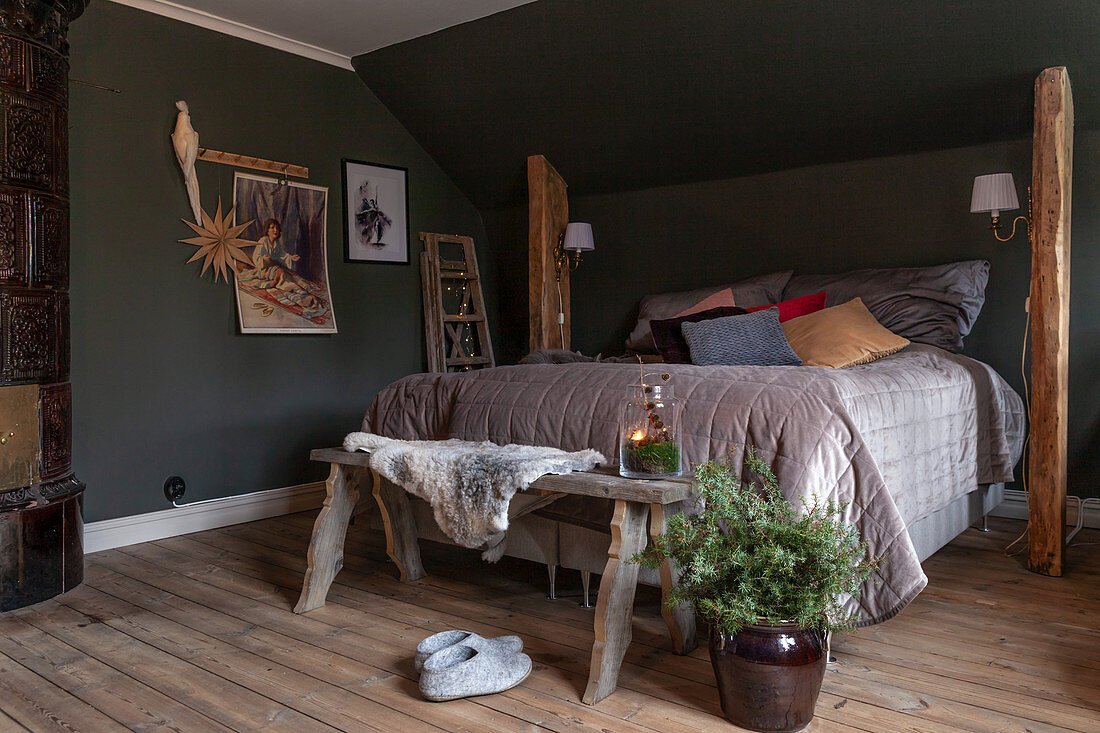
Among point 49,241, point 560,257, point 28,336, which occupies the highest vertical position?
point 560,257

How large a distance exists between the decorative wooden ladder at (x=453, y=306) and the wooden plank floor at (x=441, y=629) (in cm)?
202

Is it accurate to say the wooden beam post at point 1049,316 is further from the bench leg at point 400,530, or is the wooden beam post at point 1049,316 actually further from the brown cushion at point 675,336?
the bench leg at point 400,530

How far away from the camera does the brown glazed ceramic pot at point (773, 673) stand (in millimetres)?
1774

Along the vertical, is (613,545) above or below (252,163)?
below

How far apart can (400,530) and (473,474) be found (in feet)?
2.66

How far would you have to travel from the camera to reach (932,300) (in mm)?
3670

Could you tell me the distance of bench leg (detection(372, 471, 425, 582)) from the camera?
2959 millimetres

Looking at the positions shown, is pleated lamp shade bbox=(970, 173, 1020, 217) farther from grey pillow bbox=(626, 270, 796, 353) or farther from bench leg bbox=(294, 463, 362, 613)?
bench leg bbox=(294, 463, 362, 613)

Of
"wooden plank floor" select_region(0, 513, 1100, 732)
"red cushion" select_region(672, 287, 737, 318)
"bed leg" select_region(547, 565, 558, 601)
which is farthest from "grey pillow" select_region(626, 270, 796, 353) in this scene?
"bed leg" select_region(547, 565, 558, 601)

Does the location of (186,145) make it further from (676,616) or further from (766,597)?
(766,597)

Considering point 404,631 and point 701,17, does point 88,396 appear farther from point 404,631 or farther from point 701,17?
point 701,17

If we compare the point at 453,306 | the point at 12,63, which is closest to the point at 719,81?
the point at 453,306

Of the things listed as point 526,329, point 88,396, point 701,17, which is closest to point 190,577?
point 88,396

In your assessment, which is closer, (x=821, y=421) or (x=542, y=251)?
(x=821, y=421)
